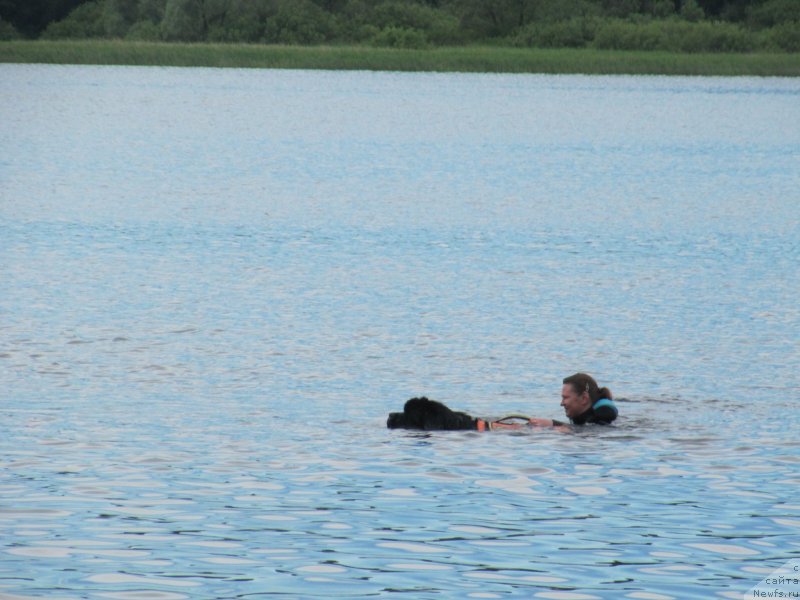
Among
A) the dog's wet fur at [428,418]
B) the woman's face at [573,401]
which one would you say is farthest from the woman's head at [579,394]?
the dog's wet fur at [428,418]

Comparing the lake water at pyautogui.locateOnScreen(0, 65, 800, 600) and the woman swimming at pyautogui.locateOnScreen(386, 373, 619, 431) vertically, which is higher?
the woman swimming at pyautogui.locateOnScreen(386, 373, 619, 431)

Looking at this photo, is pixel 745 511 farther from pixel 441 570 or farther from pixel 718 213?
pixel 718 213

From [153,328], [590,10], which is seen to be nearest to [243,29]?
[590,10]

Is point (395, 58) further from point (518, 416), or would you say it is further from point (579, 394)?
point (518, 416)

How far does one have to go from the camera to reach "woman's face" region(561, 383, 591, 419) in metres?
14.7

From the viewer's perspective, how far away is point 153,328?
21.0 m

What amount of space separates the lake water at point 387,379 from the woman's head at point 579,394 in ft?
0.79

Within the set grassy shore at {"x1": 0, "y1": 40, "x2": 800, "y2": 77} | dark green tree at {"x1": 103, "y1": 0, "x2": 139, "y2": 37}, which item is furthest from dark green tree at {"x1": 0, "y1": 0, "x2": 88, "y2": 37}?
grassy shore at {"x1": 0, "y1": 40, "x2": 800, "y2": 77}

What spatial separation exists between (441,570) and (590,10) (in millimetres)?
98673

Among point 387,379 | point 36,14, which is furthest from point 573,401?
point 36,14

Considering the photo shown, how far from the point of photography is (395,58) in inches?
3706

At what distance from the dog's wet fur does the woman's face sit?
2.99 feet

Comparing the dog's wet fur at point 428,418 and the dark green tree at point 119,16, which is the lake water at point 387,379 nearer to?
the dog's wet fur at point 428,418

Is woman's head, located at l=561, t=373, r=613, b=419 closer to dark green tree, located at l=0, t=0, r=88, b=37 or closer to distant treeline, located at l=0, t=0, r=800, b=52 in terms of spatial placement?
distant treeline, located at l=0, t=0, r=800, b=52
